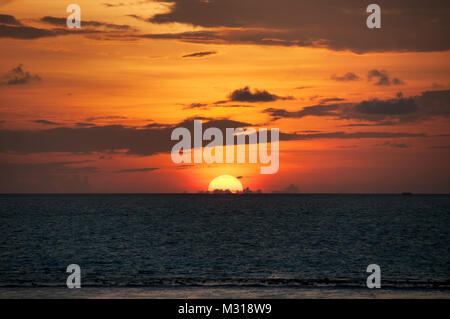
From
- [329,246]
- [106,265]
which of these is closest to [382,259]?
[329,246]

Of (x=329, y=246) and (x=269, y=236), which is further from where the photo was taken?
(x=269, y=236)

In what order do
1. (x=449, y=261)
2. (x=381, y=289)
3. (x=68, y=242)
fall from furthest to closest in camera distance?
(x=68, y=242) < (x=449, y=261) < (x=381, y=289)

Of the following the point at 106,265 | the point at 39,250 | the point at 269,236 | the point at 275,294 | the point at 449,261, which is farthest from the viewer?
the point at 269,236

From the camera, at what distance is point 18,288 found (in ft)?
75.0

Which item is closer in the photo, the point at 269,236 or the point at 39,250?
the point at 39,250

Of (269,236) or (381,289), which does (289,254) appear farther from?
(381,289)
